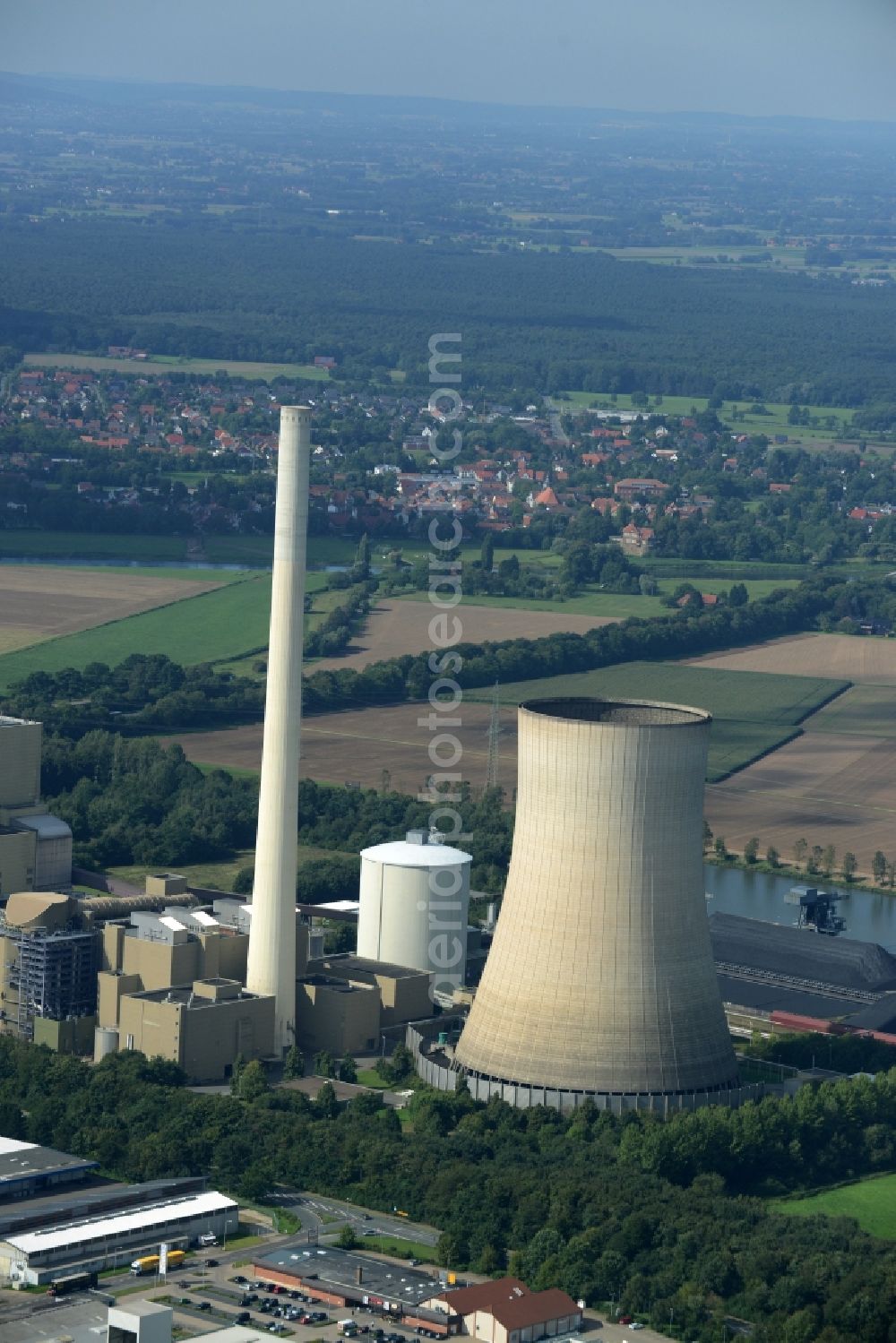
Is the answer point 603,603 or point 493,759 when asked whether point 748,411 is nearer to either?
point 603,603

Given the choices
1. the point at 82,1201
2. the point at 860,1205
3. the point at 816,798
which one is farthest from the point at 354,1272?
the point at 816,798

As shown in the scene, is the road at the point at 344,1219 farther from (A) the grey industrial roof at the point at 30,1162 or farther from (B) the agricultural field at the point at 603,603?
(B) the agricultural field at the point at 603,603

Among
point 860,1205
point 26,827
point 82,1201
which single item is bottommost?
point 860,1205

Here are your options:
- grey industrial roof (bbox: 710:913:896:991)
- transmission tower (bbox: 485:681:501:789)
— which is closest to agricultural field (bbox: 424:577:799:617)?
transmission tower (bbox: 485:681:501:789)

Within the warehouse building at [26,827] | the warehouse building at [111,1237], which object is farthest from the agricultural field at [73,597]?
the warehouse building at [111,1237]

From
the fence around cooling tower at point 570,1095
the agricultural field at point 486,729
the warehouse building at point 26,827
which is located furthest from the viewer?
the agricultural field at point 486,729

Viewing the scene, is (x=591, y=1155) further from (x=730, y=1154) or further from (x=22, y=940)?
(x=22, y=940)

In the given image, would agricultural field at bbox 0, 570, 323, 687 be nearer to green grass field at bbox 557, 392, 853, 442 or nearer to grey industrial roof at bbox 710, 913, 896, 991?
grey industrial roof at bbox 710, 913, 896, 991
